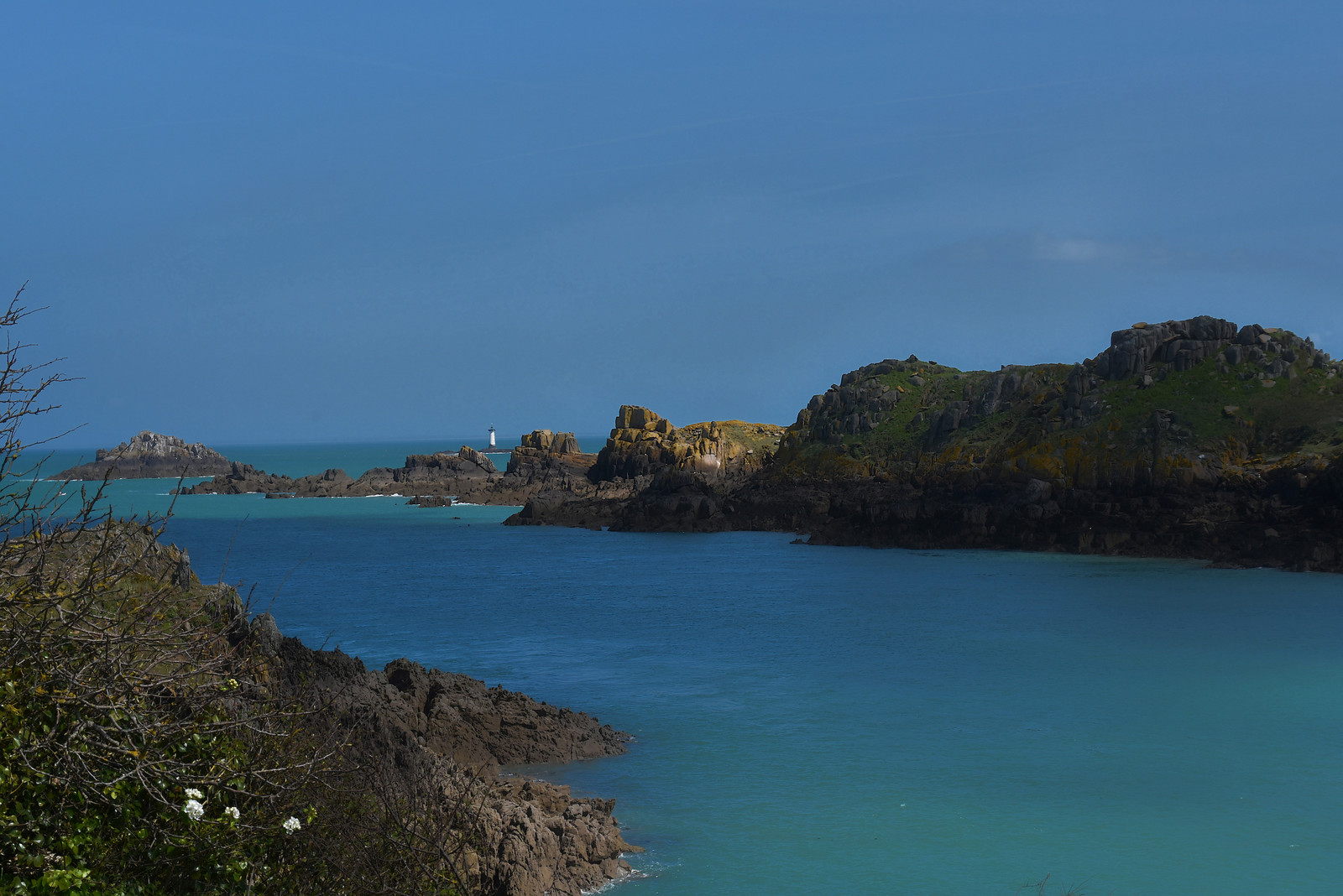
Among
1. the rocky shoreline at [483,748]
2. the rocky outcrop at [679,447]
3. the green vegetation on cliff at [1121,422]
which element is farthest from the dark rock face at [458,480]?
the rocky shoreline at [483,748]

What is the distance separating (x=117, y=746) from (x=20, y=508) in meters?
2.01

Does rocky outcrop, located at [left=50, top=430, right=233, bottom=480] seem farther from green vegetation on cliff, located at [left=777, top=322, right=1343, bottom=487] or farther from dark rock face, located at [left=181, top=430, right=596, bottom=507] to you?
green vegetation on cliff, located at [left=777, top=322, right=1343, bottom=487]

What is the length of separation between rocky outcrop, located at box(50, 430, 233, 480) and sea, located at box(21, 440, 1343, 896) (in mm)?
131713

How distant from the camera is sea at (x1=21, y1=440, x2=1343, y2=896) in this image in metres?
15.3

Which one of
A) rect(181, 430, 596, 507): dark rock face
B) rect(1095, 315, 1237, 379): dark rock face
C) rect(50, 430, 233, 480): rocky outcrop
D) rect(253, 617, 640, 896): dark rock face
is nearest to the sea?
rect(253, 617, 640, 896): dark rock face

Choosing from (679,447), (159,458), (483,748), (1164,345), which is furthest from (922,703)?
(159,458)

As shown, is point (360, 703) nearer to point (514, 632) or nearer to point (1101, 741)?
point (1101, 741)

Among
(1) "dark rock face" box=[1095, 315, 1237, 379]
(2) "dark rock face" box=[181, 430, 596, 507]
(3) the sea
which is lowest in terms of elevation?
(3) the sea

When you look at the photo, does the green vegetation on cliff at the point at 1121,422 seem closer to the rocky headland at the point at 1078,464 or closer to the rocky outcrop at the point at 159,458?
the rocky headland at the point at 1078,464

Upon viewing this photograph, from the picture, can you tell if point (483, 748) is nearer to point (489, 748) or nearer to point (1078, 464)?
point (489, 748)

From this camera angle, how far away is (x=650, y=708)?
24.7 m

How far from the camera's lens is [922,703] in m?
25.3

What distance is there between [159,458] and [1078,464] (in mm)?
164440

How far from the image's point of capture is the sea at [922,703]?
15336 millimetres
